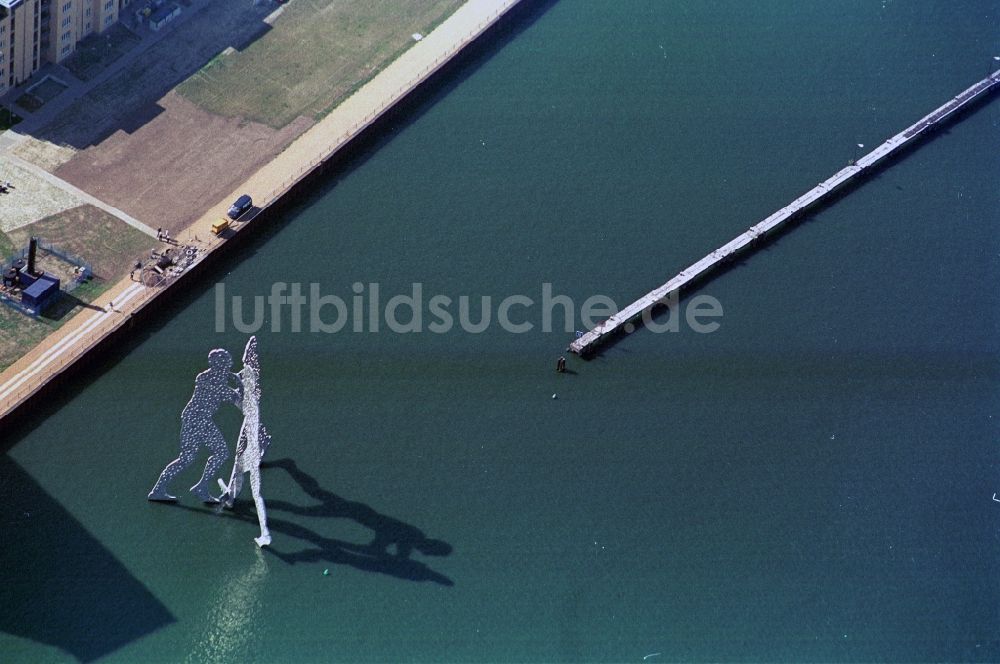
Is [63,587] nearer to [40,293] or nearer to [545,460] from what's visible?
[40,293]

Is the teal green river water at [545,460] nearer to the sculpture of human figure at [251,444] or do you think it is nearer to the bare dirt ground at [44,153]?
the sculpture of human figure at [251,444]

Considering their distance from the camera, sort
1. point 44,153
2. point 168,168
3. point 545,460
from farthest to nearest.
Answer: point 168,168
point 44,153
point 545,460

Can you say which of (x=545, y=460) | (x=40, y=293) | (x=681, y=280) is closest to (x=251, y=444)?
(x=545, y=460)

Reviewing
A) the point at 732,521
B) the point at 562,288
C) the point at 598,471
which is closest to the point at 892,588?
the point at 732,521

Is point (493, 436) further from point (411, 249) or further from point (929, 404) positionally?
point (929, 404)

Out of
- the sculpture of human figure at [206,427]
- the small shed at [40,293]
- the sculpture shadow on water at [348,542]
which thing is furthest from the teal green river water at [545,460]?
the small shed at [40,293]

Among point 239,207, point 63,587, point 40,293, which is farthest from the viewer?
point 239,207
